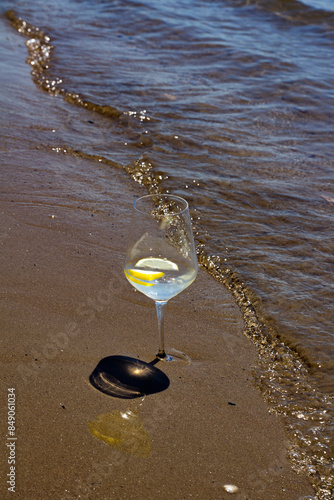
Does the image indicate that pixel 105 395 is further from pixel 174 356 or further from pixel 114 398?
pixel 174 356

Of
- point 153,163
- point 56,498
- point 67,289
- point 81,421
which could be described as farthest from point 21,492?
point 153,163

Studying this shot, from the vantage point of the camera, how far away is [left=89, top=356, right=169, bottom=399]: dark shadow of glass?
2.56m

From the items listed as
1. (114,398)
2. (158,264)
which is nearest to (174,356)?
(114,398)

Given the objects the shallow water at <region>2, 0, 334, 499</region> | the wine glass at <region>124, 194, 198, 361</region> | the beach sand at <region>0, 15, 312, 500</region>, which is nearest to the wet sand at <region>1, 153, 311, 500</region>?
the beach sand at <region>0, 15, 312, 500</region>

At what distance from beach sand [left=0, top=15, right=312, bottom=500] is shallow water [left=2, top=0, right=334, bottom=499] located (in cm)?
19

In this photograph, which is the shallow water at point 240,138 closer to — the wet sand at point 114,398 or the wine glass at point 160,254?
the wet sand at point 114,398

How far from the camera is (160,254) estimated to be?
2.46 m

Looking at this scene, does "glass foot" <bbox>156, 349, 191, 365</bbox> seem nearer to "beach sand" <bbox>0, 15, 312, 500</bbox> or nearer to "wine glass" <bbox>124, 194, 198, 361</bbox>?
"beach sand" <bbox>0, 15, 312, 500</bbox>

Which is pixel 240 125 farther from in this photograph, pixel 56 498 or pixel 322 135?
pixel 56 498

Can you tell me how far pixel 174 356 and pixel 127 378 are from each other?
1.07ft

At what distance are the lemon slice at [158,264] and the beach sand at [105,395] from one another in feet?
2.00

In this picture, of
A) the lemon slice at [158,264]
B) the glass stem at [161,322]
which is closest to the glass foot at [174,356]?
the glass stem at [161,322]

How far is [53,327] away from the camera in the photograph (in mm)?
2936

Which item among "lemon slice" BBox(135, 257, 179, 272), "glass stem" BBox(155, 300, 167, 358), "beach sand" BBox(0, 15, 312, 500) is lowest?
"beach sand" BBox(0, 15, 312, 500)
